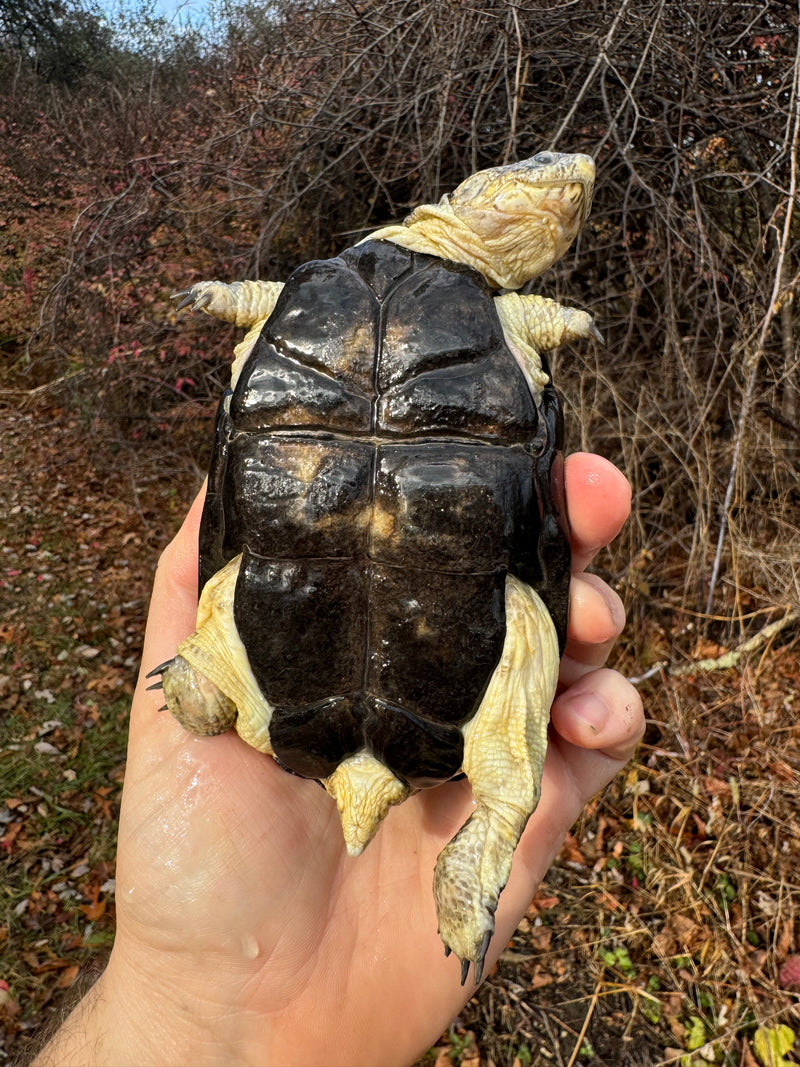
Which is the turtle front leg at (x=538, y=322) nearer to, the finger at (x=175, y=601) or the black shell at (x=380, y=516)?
the black shell at (x=380, y=516)

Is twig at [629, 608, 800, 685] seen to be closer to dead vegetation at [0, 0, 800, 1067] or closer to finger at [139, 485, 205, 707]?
dead vegetation at [0, 0, 800, 1067]

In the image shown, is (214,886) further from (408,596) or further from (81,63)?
(81,63)

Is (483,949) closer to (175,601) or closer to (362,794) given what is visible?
(362,794)

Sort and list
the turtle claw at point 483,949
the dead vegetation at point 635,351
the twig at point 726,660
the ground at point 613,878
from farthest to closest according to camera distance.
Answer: the twig at point 726,660 → the dead vegetation at point 635,351 → the ground at point 613,878 → the turtle claw at point 483,949

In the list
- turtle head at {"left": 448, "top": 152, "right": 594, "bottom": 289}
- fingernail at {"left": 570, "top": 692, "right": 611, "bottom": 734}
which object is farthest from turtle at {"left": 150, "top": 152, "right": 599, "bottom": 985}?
turtle head at {"left": 448, "top": 152, "right": 594, "bottom": 289}

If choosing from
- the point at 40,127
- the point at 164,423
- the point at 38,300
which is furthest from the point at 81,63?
the point at 164,423

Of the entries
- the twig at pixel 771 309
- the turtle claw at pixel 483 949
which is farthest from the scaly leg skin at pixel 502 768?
the twig at pixel 771 309
